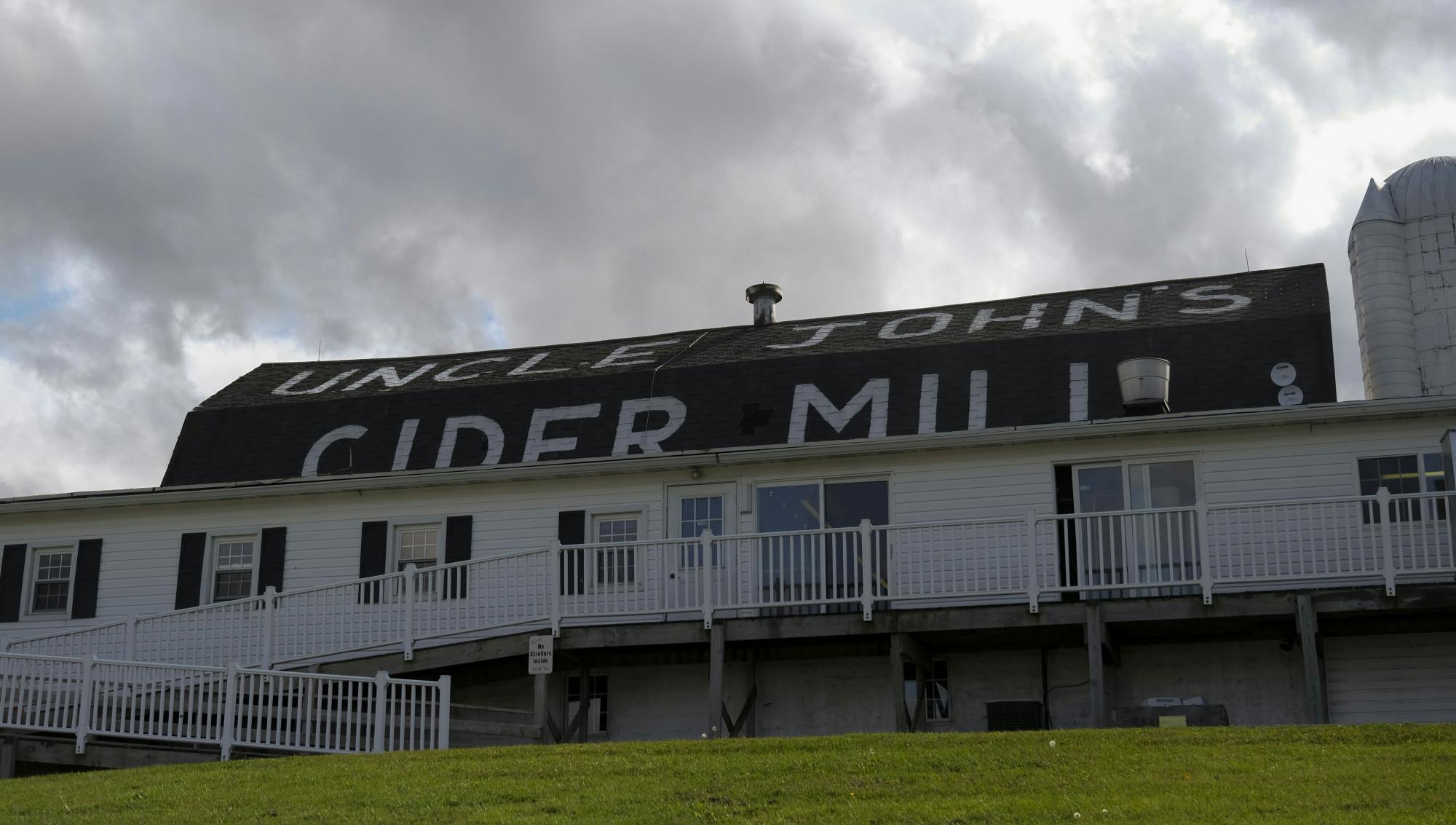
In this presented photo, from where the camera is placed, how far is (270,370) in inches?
1096

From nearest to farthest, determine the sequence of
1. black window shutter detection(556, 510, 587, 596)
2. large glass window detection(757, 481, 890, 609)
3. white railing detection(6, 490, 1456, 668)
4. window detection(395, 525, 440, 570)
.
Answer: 1. white railing detection(6, 490, 1456, 668)
2. large glass window detection(757, 481, 890, 609)
3. black window shutter detection(556, 510, 587, 596)
4. window detection(395, 525, 440, 570)

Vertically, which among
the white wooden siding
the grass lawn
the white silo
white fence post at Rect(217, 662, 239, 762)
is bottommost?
the grass lawn

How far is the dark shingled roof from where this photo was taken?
21641mm

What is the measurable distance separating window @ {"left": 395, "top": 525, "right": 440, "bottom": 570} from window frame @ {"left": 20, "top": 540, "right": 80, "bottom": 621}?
4950 mm

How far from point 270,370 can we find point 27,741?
10589 mm

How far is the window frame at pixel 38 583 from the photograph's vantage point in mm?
22953

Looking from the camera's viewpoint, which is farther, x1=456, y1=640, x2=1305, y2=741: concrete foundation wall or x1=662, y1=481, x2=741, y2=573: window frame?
x1=662, y1=481, x2=741, y2=573: window frame

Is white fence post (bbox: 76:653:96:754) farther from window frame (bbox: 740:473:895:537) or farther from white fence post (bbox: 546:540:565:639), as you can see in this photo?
window frame (bbox: 740:473:895:537)

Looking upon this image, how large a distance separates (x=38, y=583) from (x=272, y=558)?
12.3 ft

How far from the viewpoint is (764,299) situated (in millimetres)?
27188

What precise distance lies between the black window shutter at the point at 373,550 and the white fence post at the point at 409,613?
2299mm

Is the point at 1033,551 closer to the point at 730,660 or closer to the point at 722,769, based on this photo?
the point at 730,660

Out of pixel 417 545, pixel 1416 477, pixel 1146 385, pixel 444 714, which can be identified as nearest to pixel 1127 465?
pixel 1146 385

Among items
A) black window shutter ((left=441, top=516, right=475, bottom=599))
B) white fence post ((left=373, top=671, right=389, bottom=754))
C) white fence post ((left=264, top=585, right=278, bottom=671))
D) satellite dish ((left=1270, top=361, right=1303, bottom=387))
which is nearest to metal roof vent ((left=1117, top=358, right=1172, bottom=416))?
satellite dish ((left=1270, top=361, right=1303, bottom=387))
